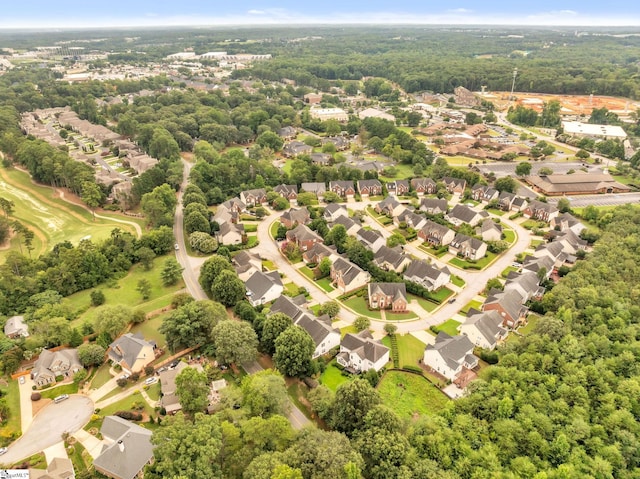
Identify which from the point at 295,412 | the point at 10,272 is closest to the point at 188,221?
the point at 10,272

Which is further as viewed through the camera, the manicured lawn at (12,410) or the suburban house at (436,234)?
the suburban house at (436,234)

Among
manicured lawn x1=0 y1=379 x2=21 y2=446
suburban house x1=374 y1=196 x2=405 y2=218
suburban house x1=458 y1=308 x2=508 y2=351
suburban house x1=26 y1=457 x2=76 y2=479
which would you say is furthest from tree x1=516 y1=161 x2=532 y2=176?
manicured lawn x1=0 y1=379 x2=21 y2=446

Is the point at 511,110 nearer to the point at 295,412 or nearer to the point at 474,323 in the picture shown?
the point at 474,323

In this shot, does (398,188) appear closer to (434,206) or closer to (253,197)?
(434,206)

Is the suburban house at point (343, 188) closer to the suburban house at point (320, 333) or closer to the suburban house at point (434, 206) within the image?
the suburban house at point (434, 206)

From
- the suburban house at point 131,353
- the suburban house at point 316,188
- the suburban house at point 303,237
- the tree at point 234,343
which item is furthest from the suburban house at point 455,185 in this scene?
the suburban house at point 131,353
